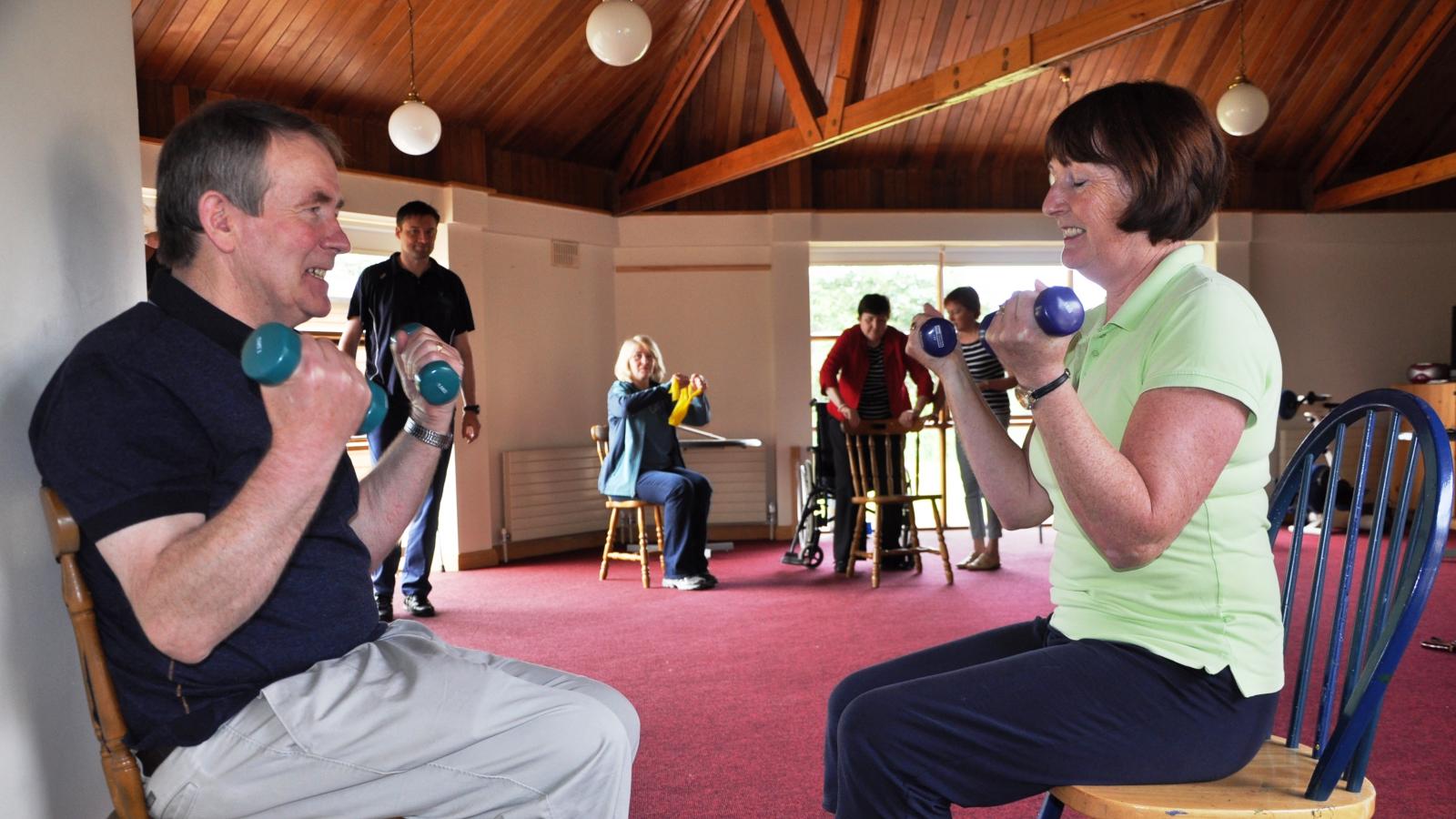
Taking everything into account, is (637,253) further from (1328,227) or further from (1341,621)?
(1341,621)

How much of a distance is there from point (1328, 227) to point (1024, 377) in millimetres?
8664

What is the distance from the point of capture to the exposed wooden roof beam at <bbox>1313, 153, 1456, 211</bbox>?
22.9 ft

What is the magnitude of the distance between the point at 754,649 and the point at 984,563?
2.47m

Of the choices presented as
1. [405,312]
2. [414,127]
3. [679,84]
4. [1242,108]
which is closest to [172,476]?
[405,312]

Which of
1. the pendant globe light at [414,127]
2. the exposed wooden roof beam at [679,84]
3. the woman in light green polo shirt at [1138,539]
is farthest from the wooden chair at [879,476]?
the woman in light green polo shirt at [1138,539]

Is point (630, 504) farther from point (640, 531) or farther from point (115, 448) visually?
point (115, 448)

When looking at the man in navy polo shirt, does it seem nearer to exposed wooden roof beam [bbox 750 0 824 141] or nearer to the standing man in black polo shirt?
the standing man in black polo shirt

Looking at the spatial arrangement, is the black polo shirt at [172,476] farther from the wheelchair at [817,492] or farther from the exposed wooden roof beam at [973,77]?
the wheelchair at [817,492]

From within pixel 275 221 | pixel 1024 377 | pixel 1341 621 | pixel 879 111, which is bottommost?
pixel 1341 621

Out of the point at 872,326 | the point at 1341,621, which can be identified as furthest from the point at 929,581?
the point at 1341,621

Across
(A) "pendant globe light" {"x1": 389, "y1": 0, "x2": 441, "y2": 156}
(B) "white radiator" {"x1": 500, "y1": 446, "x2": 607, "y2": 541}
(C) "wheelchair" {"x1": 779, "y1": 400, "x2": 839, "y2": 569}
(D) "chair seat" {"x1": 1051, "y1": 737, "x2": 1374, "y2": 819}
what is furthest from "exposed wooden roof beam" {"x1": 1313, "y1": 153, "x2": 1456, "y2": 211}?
(D) "chair seat" {"x1": 1051, "y1": 737, "x2": 1374, "y2": 819}

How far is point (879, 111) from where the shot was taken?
5.71m

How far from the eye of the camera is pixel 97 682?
1119mm

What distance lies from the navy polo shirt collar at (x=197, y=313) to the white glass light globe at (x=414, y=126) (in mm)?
4015
